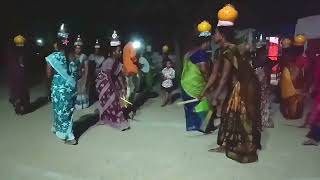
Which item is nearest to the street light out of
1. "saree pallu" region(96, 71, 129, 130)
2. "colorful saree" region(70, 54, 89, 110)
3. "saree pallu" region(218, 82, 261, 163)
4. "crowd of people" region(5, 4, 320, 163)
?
"crowd of people" region(5, 4, 320, 163)

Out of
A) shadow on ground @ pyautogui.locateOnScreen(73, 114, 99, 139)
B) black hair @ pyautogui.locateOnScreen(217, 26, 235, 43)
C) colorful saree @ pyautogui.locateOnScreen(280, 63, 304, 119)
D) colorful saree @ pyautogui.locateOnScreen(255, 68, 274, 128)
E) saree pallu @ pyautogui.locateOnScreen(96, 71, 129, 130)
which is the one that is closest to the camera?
black hair @ pyautogui.locateOnScreen(217, 26, 235, 43)

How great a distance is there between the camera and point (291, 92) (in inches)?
369

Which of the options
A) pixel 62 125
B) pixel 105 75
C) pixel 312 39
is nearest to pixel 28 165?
pixel 62 125

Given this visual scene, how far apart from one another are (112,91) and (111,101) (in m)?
0.20

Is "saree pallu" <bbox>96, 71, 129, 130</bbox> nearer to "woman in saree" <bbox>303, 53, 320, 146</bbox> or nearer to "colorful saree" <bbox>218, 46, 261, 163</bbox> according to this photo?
"colorful saree" <bbox>218, 46, 261, 163</bbox>

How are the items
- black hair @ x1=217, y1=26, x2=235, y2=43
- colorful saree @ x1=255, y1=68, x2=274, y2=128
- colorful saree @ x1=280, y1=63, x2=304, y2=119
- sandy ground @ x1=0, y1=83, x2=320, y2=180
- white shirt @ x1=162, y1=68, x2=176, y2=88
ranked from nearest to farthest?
sandy ground @ x1=0, y1=83, x2=320, y2=180, black hair @ x1=217, y1=26, x2=235, y2=43, colorful saree @ x1=255, y1=68, x2=274, y2=128, colorful saree @ x1=280, y1=63, x2=304, y2=119, white shirt @ x1=162, y1=68, x2=176, y2=88

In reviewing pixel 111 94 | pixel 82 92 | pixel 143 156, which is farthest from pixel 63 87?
pixel 82 92

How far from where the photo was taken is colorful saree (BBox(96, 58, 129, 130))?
864 cm

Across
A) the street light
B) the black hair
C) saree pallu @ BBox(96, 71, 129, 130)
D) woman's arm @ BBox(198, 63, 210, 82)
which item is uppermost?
the black hair

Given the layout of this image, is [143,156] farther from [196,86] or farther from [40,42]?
[40,42]

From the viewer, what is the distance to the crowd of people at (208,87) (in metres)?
6.15

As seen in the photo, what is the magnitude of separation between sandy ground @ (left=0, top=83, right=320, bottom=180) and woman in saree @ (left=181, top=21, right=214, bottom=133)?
48 centimetres

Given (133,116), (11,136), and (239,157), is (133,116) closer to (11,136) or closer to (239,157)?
(11,136)

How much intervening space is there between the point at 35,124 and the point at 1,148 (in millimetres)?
1881
